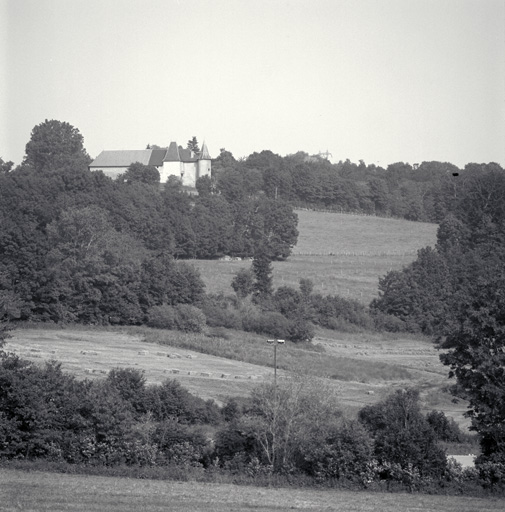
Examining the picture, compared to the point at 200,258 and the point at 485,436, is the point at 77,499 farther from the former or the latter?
the point at 200,258

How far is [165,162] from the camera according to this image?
5123 inches

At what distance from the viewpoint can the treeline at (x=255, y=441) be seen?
86.4 feet

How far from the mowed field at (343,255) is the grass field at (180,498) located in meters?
→ 51.2

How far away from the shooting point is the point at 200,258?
9075 centimetres

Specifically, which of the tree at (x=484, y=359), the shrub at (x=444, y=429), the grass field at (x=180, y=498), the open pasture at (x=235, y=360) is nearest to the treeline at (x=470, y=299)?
the tree at (x=484, y=359)

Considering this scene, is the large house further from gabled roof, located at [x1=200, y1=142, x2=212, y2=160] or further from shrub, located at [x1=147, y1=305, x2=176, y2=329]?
shrub, located at [x1=147, y1=305, x2=176, y2=329]

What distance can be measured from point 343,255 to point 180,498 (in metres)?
76.0

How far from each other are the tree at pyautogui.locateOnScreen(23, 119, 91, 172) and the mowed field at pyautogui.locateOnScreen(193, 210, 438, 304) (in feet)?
101

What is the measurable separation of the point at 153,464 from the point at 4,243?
4214 centimetres

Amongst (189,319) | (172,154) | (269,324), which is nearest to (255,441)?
(189,319)

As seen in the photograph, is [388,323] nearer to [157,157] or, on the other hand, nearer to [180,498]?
[180,498]

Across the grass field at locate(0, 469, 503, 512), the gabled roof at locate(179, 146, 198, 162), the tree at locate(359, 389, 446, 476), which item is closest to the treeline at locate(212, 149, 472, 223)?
the gabled roof at locate(179, 146, 198, 162)

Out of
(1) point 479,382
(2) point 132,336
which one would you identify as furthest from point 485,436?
(2) point 132,336

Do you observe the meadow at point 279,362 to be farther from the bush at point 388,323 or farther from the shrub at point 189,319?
the bush at point 388,323
